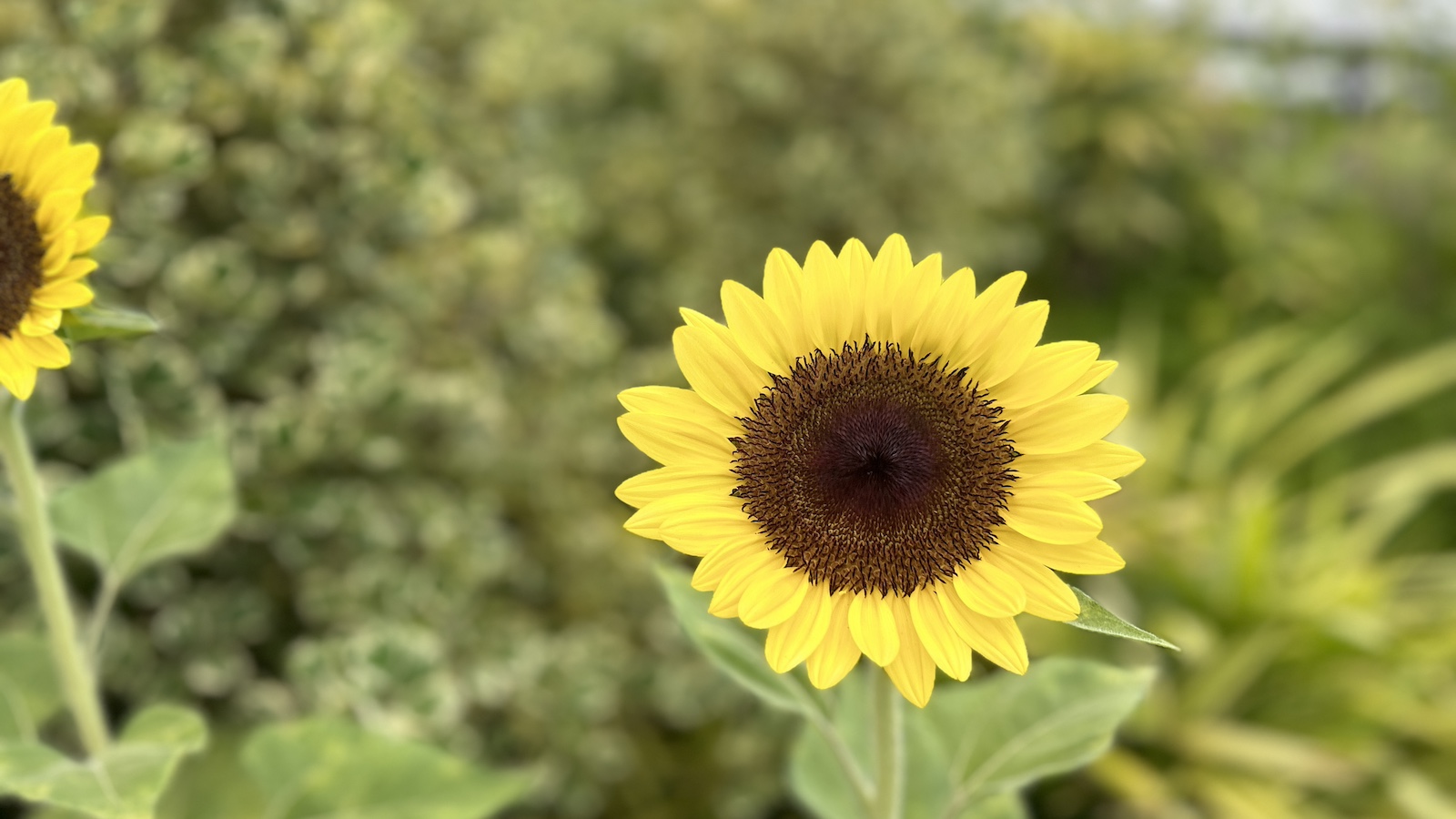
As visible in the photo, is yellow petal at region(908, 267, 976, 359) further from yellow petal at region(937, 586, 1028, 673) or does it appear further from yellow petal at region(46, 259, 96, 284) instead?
yellow petal at region(46, 259, 96, 284)

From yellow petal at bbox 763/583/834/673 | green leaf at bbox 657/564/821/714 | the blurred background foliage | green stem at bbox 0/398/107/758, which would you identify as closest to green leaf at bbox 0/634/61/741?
green stem at bbox 0/398/107/758

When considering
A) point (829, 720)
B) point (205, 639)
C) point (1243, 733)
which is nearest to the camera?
point (829, 720)

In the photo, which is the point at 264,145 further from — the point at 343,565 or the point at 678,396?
the point at 678,396

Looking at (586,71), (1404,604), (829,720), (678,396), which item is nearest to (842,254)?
(678,396)

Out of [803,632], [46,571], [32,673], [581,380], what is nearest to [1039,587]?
[803,632]

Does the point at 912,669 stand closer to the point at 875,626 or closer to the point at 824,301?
the point at 875,626

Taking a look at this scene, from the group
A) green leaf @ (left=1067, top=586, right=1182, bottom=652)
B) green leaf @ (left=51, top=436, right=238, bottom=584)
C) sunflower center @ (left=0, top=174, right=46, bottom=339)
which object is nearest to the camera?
green leaf @ (left=1067, top=586, right=1182, bottom=652)

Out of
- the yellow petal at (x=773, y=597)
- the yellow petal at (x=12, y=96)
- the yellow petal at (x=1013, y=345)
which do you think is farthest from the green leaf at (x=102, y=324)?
the yellow petal at (x=1013, y=345)
